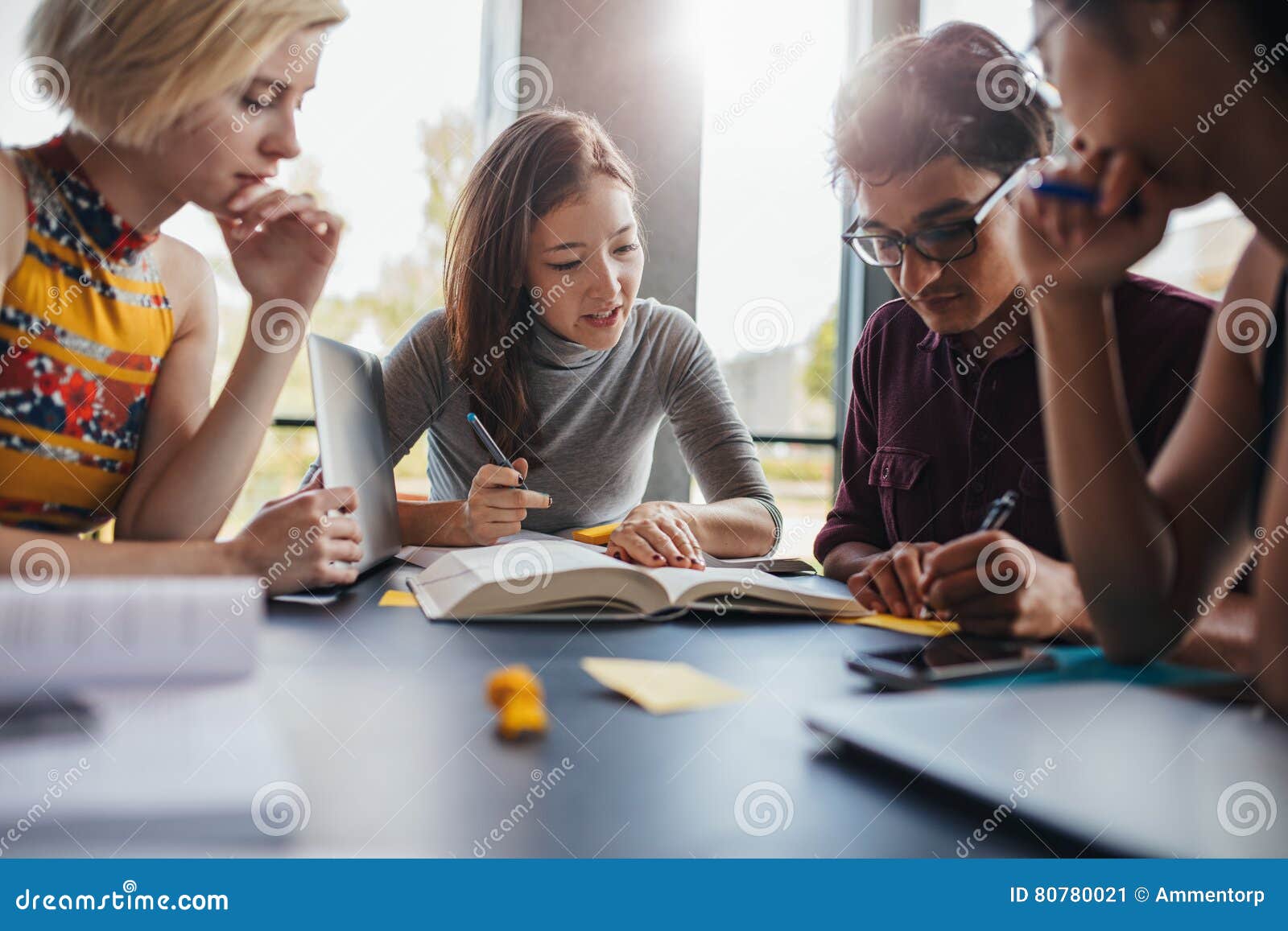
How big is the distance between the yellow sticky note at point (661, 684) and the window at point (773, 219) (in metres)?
1.39

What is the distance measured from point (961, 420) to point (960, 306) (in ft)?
0.45

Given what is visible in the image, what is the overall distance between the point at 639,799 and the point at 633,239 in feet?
3.68

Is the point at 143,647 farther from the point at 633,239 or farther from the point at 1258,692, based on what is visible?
the point at 633,239

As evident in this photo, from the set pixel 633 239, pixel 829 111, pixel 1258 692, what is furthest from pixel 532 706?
pixel 633 239

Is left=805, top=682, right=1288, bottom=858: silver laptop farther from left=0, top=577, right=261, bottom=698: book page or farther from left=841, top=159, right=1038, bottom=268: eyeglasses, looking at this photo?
left=841, top=159, right=1038, bottom=268: eyeglasses

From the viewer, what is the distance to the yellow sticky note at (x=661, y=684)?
1.60 feet

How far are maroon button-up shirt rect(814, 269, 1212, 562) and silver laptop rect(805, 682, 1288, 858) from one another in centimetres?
35

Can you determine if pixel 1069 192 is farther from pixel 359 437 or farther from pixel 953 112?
pixel 359 437

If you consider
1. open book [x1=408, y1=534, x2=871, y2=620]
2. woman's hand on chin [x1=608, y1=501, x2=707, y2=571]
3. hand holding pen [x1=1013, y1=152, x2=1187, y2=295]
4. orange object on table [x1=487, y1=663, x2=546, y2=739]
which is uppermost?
hand holding pen [x1=1013, y1=152, x2=1187, y2=295]

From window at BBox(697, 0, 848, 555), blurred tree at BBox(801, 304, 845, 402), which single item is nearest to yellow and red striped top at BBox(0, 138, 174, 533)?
window at BBox(697, 0, 848, 555)

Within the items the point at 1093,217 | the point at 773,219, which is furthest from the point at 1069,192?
the point at 773,219

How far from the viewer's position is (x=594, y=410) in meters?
1.52

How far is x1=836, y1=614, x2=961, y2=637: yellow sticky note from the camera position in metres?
0.69

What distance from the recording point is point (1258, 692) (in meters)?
0.49
